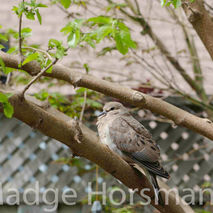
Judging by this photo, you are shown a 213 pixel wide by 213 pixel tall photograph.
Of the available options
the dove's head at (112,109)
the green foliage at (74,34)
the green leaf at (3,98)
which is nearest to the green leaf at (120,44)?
the green foliage at (74,34)

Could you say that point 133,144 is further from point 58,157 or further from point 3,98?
point 58,157

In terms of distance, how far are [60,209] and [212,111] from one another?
192 cm

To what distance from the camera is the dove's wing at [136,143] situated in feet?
7.91

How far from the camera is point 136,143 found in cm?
248

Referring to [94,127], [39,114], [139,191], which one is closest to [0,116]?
[94,127]

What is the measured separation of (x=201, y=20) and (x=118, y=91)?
72 centimetres

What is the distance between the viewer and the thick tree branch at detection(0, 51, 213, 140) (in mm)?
1825

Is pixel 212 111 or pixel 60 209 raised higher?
pixel 212 111

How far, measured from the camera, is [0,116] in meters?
4.55

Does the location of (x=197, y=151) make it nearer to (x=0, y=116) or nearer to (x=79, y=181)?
(x=79, y=181)

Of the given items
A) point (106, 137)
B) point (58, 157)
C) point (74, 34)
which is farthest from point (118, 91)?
point (58, 157)

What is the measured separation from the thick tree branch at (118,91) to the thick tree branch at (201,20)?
1.67 feet

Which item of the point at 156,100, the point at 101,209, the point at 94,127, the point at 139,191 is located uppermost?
the point at 156,100

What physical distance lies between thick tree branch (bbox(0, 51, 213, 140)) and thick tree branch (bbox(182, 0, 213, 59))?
0.51 meters
